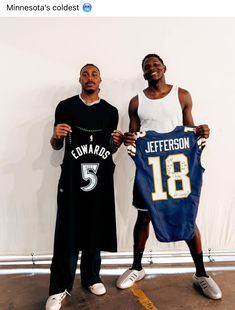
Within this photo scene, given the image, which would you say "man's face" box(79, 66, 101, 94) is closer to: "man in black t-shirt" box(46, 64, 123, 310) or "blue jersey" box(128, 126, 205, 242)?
"man in black t-shirt" box(46, 64, 123, 310)

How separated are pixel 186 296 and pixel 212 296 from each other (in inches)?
6.4

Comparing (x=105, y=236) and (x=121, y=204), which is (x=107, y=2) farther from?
(x=105, y=236)

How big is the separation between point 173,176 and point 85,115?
672mm

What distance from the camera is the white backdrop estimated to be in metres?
2.31

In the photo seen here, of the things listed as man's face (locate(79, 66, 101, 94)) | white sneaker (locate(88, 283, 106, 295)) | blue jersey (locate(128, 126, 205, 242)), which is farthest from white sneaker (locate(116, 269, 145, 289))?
man's face (locate(79, 66, 101, 94))

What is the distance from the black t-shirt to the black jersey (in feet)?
0.13

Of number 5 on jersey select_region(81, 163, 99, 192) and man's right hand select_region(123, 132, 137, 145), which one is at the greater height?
man's right hand select_region(123, 132, 137, 145)

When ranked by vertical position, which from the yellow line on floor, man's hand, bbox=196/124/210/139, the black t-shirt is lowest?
the yellow line on floor

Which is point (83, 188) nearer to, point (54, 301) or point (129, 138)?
point (129, 138)

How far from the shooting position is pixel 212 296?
1917mm

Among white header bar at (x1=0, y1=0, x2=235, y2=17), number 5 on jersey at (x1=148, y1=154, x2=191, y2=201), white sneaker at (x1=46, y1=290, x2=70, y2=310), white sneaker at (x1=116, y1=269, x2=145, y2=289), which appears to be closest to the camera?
white sneaker at (x1=46, y1=290, x2=70, y2=310)

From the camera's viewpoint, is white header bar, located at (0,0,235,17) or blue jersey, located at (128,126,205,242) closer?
blue jersey, located at (128,126,205,242)

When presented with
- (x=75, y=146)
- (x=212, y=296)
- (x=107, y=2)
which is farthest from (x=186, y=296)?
(x=107, y=2)

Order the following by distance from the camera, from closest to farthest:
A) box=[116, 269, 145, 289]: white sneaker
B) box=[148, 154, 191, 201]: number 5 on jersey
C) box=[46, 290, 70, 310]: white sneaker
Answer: box=[46, 290, 70, 310]: white sneaker, box=[148, 154, 191, 201]: number 5 on jersey, box=[116, 269, 145, 289]: white sneaker
